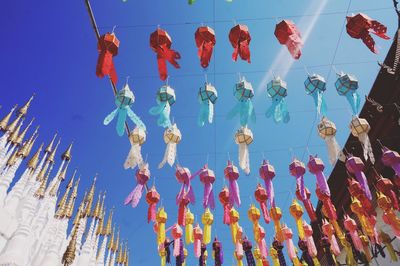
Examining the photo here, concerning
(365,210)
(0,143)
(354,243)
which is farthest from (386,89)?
(0,143)

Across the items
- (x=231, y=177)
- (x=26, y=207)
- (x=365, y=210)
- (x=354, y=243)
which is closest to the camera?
(x=231, y=177)

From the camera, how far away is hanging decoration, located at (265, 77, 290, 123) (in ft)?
17.3

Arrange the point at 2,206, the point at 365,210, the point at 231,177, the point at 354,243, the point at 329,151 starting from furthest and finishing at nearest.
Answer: the point at 2,206
the point at 354,243
the point at 365,210
the point at 231,177
the point at 329,151

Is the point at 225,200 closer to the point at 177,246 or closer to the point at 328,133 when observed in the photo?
the point at 177,246

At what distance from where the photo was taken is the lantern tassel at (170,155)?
17.5ft

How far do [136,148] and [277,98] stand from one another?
2682 mm

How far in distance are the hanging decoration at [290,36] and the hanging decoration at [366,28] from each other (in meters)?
0.77

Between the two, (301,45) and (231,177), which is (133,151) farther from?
(301,45)

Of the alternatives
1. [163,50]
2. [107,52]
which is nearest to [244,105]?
[163,50]

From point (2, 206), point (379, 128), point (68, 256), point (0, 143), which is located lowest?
point (68, 256)

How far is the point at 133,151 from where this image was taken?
5590 mm

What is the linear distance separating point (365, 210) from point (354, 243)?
4.80 ft

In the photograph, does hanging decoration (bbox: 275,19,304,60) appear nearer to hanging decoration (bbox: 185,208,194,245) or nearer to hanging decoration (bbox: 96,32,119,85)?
hanging decoration (bbox: 96,32,119,85)

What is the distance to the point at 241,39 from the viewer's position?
4789 millimetres
